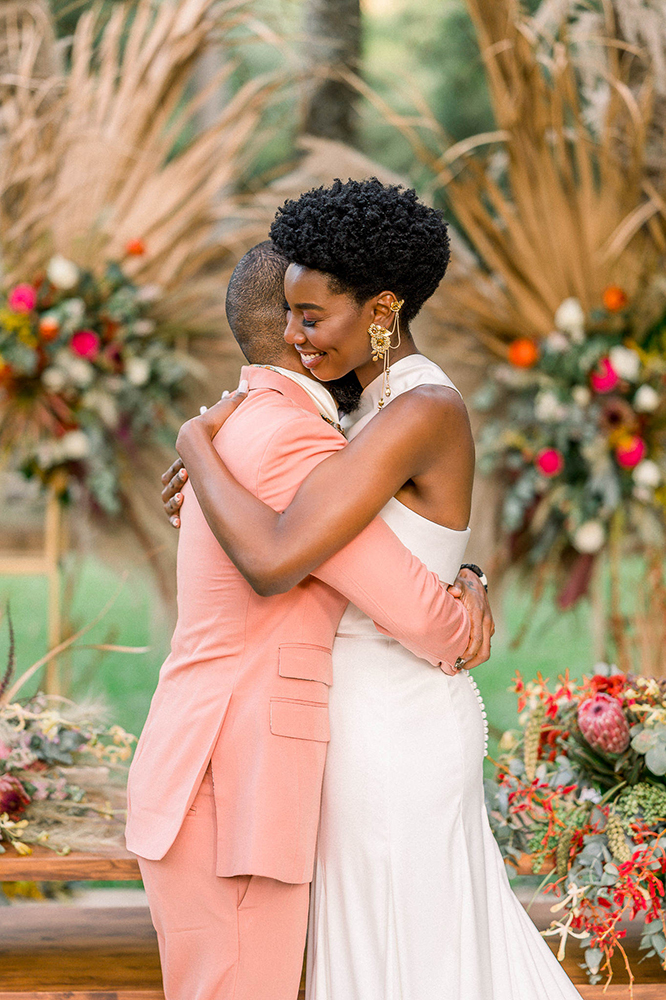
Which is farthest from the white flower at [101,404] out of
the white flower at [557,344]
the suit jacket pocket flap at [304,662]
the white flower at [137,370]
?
the suit jacket pocket flap at [304,662]

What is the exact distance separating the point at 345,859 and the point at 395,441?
2.30ft

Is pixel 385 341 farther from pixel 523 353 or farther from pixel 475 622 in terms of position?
pixel 523 353

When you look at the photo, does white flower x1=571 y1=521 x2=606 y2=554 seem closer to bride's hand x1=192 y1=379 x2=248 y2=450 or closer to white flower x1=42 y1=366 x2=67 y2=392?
white flower x1=42 y1=366 x2=67 y2=392

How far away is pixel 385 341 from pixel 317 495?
348 mm

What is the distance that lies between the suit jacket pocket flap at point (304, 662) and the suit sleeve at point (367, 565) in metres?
0.11

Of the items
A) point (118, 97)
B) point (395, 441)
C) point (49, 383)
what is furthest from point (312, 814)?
point (118, 97)

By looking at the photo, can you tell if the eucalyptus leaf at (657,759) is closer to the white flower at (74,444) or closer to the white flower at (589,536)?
the white flower at (589,536)

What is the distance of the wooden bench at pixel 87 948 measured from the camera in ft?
6.48

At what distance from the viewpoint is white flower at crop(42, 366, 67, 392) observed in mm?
3262

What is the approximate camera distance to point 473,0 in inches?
130

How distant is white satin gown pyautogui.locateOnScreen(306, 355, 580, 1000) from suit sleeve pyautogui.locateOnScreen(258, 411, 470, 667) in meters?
0.12

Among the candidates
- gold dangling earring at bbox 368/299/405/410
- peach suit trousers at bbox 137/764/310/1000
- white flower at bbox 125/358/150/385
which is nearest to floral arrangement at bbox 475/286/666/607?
white flower at bbox 125/358/150/385

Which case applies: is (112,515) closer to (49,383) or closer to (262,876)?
(49,383)

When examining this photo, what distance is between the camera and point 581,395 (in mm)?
3283
